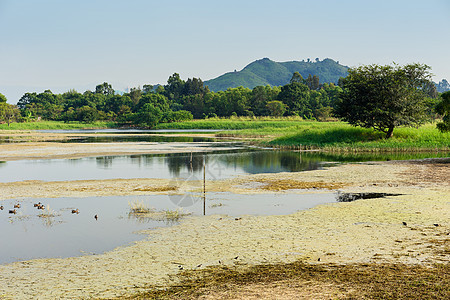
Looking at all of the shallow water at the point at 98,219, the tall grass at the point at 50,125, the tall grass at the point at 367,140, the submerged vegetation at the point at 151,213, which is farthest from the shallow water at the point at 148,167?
the tall grass at the point at 50,125

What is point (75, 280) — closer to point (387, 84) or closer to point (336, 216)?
point (336, 216)

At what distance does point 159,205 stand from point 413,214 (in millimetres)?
11434

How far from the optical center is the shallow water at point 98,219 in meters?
14.5

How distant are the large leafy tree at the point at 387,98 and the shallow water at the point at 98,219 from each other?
1419 inches

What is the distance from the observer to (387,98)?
185 feet

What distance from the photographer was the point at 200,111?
181875 millimetres

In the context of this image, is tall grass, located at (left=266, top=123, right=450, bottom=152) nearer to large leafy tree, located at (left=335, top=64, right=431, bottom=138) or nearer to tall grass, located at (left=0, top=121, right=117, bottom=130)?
large leafy tree, located at (left=335, top=64, right=431, bottom=138)

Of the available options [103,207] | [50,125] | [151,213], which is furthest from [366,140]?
[50,125]

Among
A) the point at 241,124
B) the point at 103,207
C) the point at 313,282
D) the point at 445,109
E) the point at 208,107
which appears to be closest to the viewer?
the point at 313,282

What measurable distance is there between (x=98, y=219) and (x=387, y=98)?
46.9 metres

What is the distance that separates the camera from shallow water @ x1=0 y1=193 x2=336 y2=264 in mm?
14453

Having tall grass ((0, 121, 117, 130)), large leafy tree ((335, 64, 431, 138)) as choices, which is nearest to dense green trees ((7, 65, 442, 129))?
large leafy tree ((335, 64, 431, 138))

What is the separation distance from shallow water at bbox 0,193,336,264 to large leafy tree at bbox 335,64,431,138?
1419 inches

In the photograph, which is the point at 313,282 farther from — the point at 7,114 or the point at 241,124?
the point at 7,114
